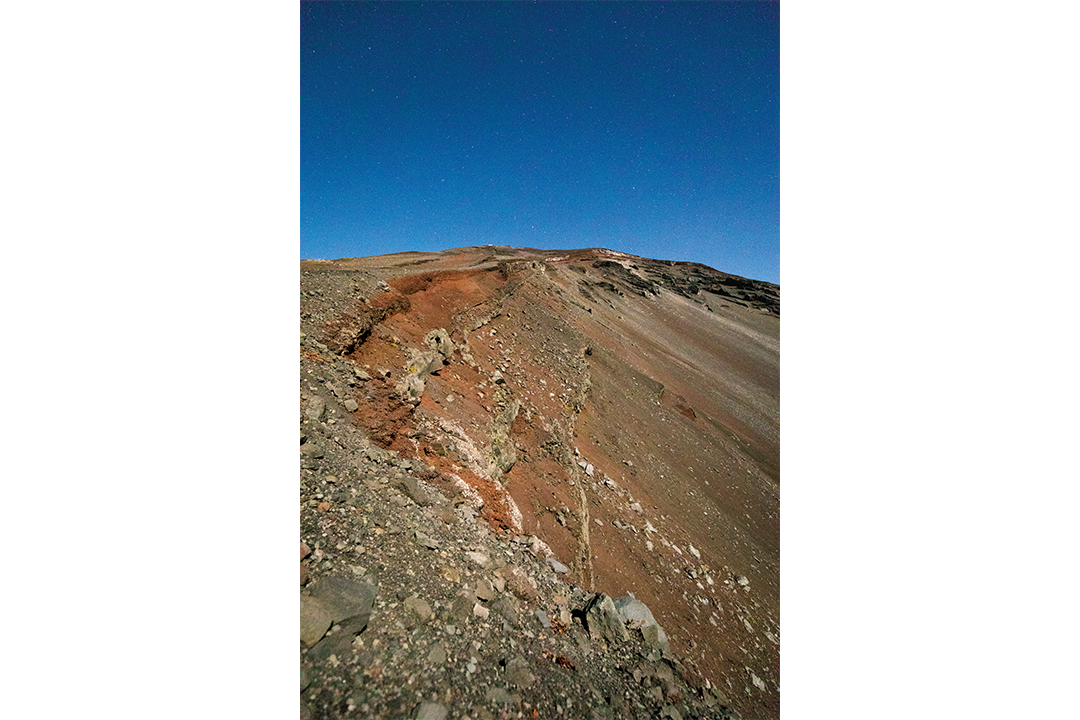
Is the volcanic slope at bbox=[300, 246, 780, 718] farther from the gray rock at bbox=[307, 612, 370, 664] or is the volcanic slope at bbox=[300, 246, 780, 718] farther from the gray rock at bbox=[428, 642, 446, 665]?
the gray rock at bbox=[428, 642, 446, 665]

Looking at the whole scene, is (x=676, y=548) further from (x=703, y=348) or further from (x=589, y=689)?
(x=703, y=348)

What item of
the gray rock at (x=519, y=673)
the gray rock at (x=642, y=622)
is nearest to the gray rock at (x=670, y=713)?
the gray rock at (x=642, y=622)

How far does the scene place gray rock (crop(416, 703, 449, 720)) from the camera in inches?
71.9

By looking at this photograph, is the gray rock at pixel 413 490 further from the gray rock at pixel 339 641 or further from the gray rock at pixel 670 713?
the gray rock at pixel 670 713

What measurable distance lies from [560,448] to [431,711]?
473cm

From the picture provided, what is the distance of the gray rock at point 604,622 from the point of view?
10.1 feet

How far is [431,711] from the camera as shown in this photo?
186 centimetres

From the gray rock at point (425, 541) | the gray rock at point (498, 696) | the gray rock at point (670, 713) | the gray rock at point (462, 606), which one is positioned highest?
the gray rock at point (425, 541)

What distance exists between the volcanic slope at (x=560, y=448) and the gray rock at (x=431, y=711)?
801mm

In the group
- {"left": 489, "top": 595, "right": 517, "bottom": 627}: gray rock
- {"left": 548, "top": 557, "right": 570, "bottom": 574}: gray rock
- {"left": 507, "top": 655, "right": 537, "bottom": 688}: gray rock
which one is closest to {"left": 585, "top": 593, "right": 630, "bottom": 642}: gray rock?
{"left": 548, "top": 557, "right": 570, "bottom": 574}: gray rock

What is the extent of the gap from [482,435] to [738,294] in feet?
133

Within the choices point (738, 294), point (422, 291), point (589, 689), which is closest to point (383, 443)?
point (589, 689)

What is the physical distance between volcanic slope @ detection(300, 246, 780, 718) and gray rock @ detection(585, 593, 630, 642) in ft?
1.12

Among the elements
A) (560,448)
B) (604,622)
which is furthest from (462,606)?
(560,448)
